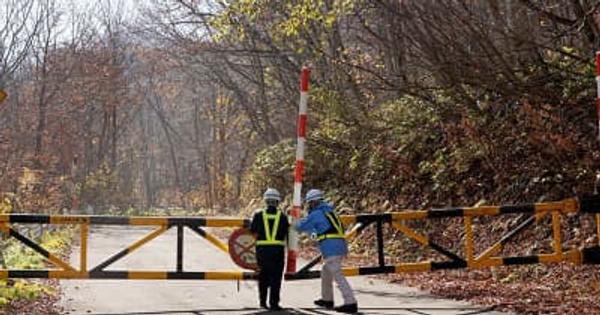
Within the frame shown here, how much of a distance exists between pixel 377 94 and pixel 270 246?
12850mm

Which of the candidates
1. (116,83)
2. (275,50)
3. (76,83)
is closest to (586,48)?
(275,50)

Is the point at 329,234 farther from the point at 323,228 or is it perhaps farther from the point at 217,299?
the point at 217,299

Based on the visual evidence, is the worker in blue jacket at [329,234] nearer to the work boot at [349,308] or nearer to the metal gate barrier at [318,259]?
the work boot at [349,308]

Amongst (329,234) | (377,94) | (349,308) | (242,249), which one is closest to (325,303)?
(349,308)

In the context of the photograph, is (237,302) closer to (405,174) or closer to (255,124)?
(405,174)

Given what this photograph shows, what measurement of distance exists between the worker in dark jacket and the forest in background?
422 cm

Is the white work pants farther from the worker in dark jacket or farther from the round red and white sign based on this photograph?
the round red and white sign

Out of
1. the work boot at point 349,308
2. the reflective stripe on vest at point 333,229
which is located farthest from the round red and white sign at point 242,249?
the work boot at point 349,308

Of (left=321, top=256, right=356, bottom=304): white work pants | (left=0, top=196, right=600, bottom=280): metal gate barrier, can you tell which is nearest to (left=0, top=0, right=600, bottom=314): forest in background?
(left=0, top=196, right=600, bottom=280): metal gate barrier

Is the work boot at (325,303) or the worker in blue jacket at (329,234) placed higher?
the worker in blue jacket at (329,234)

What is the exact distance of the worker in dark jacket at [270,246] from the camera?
10.4 metres

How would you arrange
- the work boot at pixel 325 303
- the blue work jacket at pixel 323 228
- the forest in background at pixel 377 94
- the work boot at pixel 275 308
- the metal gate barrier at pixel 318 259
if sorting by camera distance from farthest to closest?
the forest in background at pixel 377 94, the metal gate barrier at pixel 318 259, the work boot at pixel 325 303, the work boot at pixel 275 308, the blue work jacket at pixel 323 228

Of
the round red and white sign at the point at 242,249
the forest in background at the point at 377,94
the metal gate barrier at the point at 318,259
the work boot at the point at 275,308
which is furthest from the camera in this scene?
the forest in background at the point at 377,94

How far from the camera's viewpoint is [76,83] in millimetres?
41875
